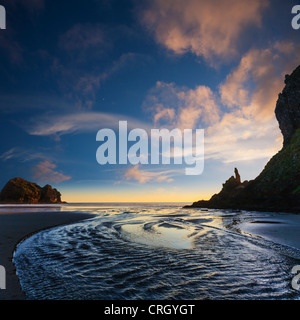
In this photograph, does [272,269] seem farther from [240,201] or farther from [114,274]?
[240,201]

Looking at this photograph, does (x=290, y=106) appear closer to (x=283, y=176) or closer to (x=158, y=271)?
(x=283, y=176)

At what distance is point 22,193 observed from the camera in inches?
6014

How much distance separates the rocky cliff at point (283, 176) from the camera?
4641 cm

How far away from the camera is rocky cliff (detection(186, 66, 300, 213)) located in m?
46.4

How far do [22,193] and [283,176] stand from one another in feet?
609

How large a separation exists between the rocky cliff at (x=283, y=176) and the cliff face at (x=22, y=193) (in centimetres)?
16179

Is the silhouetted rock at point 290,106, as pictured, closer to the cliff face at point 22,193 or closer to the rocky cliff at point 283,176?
the rocky cliff at point 283,176

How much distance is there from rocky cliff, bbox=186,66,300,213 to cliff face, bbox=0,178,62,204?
161788 mm

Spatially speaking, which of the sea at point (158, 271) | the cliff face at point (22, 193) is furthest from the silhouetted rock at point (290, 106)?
the cliff face at point (22, 193)

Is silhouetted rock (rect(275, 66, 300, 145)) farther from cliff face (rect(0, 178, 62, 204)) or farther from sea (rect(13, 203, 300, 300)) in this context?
cliff face (rect(0, 178, 62, 204))

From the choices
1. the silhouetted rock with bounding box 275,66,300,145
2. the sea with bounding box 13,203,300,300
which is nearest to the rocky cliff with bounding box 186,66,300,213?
the silhouetted rock with bounding box 275,66,300,145

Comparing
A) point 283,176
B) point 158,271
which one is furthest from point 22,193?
point 158,271
